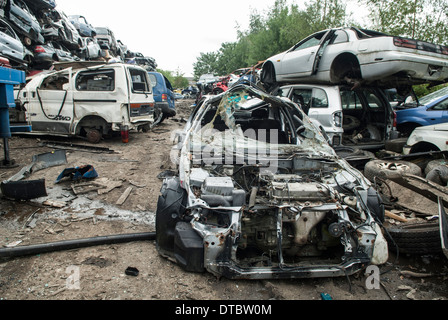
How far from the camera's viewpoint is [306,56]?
647 centimetres

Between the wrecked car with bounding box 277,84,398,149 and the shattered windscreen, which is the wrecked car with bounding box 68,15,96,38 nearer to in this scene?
the wrecked car with bounding box 277,84,398,149

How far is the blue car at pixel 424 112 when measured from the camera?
6188mm

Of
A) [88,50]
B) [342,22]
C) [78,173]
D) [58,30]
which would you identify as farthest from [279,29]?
[78,173]

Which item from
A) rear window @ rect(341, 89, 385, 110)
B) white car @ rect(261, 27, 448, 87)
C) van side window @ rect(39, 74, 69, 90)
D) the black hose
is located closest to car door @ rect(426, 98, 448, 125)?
white car @ rect(261, 27, 448, 87)

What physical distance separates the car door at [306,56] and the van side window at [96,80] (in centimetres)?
429

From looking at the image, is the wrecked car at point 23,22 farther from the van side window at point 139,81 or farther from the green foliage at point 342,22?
the green foliage at point 342,22

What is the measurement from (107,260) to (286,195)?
1812mm

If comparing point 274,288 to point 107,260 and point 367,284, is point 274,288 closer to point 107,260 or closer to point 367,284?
point 367,284

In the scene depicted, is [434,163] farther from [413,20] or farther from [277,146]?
[413,20]

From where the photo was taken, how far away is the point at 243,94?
13.5 feet

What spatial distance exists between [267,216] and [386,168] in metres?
2.99

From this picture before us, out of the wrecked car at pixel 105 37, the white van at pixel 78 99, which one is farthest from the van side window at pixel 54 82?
the wrecked car at pixel 105 37

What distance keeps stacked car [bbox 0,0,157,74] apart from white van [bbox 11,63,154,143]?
2.31ft
